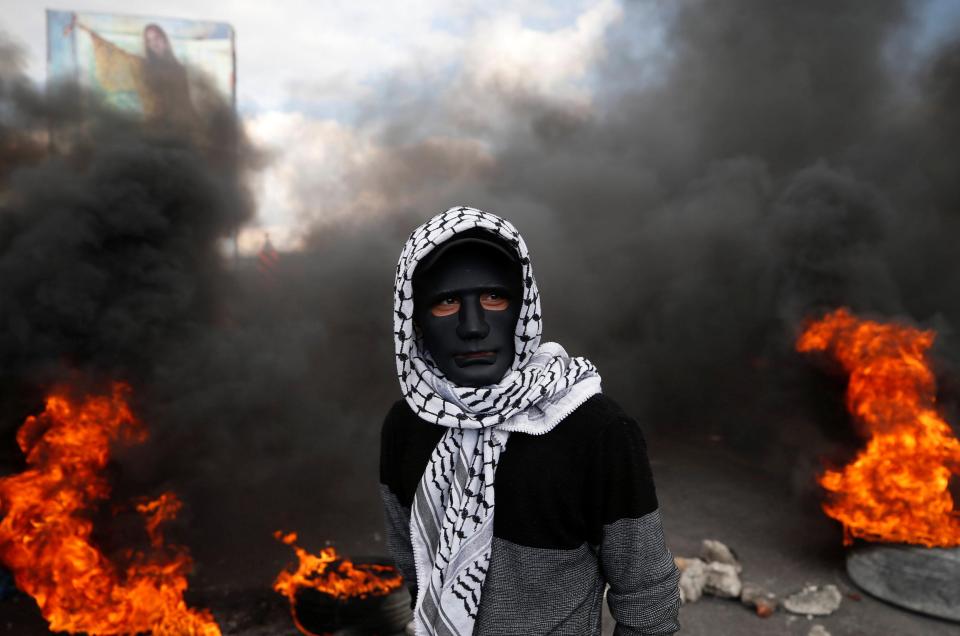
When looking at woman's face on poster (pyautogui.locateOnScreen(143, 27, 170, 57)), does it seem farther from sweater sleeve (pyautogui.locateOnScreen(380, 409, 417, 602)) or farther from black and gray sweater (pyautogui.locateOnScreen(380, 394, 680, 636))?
black and gray sweater (pyautogui.locateOnScreen(380, 394, 680, 636))

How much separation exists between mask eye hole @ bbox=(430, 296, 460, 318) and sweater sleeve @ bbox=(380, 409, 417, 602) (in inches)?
17.6

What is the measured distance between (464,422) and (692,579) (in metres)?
4.87

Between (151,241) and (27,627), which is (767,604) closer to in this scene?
(27,627)

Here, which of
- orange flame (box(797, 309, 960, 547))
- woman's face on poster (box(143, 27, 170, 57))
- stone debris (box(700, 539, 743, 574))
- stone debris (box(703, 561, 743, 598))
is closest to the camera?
orange flame (box(797, 309, 960, 547))

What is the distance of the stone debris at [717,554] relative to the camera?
614 centimetres

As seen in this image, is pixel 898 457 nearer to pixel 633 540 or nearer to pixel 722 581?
pixel 722 581

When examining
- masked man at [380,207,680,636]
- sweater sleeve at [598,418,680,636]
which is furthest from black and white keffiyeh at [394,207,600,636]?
sweater sleeve at [598,418,680,636]

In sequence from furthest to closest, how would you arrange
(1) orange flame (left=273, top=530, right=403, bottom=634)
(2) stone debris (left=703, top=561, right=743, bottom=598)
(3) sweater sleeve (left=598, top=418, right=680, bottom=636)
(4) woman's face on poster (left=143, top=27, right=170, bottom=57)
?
(4) woman's face on poster (left=143, top=27, right=170, bottom=57) → (2) stone debris (left=703, top=561, right=743, bottom=598) → (1) orange flame (left=273, top=530, right=403, bottom=634) → (3) sweater sleeve (left=598, top=418, right=680, bottom=636)

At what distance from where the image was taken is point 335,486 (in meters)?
7.80

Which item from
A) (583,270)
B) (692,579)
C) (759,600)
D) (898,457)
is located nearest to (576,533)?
(692,579)

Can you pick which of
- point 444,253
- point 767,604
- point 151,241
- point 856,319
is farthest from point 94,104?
point 856,319

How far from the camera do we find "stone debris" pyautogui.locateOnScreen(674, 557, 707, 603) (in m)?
5.45

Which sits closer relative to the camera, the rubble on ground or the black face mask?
the black face mask

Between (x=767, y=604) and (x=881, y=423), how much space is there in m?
2.26
